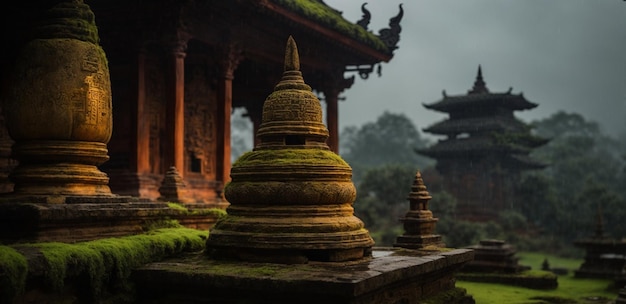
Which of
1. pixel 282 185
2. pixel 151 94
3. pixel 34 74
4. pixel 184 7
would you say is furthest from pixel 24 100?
pixel 151 94

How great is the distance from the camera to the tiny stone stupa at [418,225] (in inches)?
455

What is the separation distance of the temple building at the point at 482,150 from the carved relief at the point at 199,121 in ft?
79.9

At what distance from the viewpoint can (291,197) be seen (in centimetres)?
760

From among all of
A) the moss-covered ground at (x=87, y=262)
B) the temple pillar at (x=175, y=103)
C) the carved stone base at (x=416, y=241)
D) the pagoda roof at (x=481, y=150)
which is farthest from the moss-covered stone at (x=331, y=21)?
the pagoda roof at (x=481, y=150)

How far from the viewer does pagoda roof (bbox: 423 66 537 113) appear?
1731 inches

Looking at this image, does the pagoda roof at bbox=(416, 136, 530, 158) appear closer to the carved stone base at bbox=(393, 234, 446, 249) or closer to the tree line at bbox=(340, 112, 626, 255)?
the tree line at bbox=(340, 112, 626, 255)

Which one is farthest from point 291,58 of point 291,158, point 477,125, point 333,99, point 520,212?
point 477,125

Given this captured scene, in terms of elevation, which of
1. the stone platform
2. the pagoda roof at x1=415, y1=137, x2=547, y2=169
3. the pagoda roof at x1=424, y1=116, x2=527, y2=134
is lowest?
the stone platform

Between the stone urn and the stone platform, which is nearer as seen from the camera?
the stone platform

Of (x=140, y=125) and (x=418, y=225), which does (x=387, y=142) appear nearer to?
(x=140, y=125)

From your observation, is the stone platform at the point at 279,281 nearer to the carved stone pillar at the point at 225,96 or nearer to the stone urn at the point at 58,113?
the stone urn at the point at 58,113

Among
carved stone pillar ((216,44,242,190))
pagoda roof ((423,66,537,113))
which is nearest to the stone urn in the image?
carved stone pillar ((216,44,242,190))

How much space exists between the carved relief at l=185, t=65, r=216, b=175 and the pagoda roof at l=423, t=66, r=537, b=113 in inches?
1111

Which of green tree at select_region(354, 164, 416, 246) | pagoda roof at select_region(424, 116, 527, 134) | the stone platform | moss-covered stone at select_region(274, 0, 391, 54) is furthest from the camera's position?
pagoda roof at select_region(424, 116, 527, 134)
